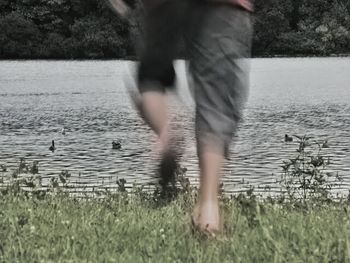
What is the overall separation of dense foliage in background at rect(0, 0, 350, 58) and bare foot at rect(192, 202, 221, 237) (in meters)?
87.4

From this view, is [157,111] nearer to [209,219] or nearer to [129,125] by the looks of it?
[209,219]

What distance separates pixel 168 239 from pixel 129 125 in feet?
97.3

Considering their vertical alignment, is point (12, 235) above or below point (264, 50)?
below

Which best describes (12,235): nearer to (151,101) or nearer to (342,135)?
(151,101)

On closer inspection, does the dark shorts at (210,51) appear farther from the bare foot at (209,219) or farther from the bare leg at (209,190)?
the bare foot at (209,219)

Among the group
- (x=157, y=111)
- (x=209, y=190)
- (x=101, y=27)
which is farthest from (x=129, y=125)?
(x=101, y=27)

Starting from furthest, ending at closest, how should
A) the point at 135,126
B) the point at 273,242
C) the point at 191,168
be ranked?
the point at 135,126
the point at 191,168
the point at 273,242

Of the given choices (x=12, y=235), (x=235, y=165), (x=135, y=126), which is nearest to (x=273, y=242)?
(x=12, y=235)

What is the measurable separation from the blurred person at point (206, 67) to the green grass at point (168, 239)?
0.21 meters

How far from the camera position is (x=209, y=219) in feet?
13.1

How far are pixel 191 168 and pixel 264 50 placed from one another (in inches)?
3278

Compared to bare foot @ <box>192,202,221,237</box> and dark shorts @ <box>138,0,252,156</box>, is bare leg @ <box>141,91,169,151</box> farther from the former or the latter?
bare foot @ <box>192,202,221,237</box>

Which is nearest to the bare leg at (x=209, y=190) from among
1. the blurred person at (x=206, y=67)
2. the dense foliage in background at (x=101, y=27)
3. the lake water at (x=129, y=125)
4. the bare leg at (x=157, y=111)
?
the blurred person at (x=206, y=67)

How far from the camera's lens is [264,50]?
326ft
